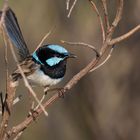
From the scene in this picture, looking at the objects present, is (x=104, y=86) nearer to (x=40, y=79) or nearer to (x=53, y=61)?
(x=53, y=61)

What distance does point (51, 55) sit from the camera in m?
3.31

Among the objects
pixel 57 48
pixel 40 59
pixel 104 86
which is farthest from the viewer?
pixel 104 86

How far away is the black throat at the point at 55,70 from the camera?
11.0 ft

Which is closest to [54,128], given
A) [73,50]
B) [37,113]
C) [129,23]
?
[73,50]

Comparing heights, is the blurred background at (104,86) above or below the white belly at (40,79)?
below

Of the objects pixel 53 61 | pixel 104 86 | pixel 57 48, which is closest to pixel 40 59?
pixel 53 61

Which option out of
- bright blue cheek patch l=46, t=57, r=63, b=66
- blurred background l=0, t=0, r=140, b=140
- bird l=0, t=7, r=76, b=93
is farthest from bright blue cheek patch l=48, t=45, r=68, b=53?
blurred background l=0, t=0, r=140, b=140

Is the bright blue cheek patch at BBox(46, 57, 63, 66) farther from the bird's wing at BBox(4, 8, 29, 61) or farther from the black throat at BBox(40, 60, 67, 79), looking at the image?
the bird's wing at BBox(4, 8, 29, 61)

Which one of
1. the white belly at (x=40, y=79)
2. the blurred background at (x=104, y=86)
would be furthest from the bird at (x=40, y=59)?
the blurred background at (x=104, y=86)

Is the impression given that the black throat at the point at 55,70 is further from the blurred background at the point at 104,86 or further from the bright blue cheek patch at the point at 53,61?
the blurred background at the point at 104,86

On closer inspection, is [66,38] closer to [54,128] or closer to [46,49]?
[54,128]

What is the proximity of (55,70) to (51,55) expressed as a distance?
0.41 feet

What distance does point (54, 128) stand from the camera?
5906 millimetres

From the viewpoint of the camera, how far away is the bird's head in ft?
10.7
